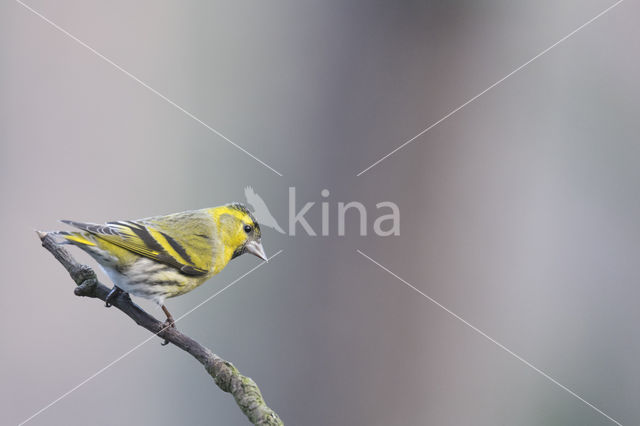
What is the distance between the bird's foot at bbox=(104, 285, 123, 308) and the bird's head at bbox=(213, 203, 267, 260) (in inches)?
5.9

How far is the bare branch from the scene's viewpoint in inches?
19.0

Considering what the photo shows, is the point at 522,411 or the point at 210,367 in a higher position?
the point at 210,367

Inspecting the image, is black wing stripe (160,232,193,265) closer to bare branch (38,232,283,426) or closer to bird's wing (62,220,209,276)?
bird's wing (62,220,209,276)

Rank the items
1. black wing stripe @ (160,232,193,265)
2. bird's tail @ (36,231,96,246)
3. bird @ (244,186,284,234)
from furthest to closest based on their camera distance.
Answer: black wing stripe @ (160,232,193,265) < bird @ (244,186,284,234) < bird's tail @ (36,231,96,246)

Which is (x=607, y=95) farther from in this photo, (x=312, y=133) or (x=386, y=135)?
(x=312, y=133)

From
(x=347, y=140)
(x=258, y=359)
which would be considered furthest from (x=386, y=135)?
(x=258, y=359)

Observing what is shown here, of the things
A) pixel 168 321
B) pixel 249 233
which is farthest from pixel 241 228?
pixel 168 321

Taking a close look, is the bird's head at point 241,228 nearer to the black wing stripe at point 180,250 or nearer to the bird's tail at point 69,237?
the black wing stripe at point 180,250

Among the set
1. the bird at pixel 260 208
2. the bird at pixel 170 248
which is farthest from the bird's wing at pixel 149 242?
the bird at pixel 260 208

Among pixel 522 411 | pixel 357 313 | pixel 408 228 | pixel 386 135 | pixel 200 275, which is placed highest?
pixel 200 275

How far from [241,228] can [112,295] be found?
17 cm

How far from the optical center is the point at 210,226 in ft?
2.37

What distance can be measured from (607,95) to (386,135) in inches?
42.2

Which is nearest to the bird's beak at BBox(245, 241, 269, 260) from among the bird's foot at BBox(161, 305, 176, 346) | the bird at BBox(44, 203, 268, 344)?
the bird at BBox(44, 203, 268, 344)
